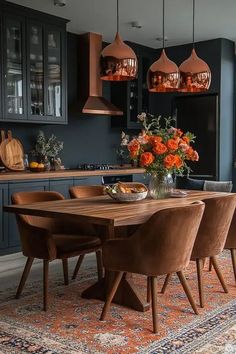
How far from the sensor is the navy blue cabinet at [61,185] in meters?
5.60

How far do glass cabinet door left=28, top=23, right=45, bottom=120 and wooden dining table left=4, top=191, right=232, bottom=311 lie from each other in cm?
225

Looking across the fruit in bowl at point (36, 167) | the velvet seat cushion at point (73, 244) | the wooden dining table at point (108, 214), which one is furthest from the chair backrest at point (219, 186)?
the fruit in bowl at point (36, 167)

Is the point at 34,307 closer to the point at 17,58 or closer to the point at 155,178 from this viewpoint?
the point at 155,178

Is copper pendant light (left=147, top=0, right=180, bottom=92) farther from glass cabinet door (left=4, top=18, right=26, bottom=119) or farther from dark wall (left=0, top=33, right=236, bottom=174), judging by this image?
dark wall (left=0, top=33, right=236, bottom=174)

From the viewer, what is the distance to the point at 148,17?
19.3 ft

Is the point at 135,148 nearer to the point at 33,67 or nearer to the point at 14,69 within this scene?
the point at 14,69

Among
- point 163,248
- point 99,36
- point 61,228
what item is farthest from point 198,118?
point 163,248

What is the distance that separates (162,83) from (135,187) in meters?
0.93

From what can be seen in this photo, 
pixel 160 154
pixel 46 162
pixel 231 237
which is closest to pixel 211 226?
pixel 231 237

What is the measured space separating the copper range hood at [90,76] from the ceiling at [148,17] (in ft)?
0.51

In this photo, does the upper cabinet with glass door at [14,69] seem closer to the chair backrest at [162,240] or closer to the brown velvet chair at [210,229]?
the brown velvet chair at [210,229]

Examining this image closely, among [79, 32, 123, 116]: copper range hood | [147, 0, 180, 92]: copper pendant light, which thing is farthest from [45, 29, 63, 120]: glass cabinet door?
[147, 0, 180, 92]: copper pendant light

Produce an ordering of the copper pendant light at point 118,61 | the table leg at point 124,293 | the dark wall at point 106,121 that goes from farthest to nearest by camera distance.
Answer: the dark wall at point 106,121, the copper pendant light at point 118,61, the table leg at point 124,293

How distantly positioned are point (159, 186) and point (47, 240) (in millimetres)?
1102
